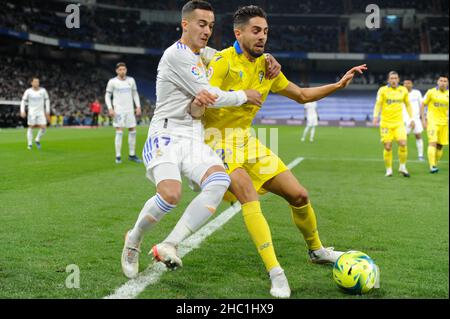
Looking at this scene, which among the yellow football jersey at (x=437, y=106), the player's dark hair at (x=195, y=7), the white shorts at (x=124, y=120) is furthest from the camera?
the white shorts at (x=124, y=120)

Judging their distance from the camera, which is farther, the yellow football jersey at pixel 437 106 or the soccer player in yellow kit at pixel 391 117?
the yellow football jersey at pixel 437 106

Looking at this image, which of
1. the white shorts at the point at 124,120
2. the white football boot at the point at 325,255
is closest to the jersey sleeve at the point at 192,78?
the white football boot at the point at 325,255

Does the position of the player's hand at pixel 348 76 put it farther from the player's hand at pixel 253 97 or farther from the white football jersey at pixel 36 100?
the white football jersey at pixel 36 100

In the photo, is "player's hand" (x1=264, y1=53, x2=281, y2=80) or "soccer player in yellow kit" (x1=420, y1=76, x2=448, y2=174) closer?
"player's hand" (x1=264, y1=53, x2=281, y2=80)

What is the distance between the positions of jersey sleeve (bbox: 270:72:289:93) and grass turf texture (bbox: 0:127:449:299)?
1517 mm

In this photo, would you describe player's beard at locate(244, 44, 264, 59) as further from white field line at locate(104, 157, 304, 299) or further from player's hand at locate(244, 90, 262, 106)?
white field line at locate(104, 157, 304, 299)

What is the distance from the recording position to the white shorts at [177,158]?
13.1 feet

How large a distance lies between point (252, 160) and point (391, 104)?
8.37 meters

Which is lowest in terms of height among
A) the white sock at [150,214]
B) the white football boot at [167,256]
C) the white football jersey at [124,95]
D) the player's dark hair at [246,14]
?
the white football boot at [167,256]

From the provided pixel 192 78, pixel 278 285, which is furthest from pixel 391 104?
pixel 278 285

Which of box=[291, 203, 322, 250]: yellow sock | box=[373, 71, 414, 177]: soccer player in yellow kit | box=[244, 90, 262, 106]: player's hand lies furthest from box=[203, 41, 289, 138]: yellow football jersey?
box=[373, 71, 414, 177]: soccer player in yellow kit

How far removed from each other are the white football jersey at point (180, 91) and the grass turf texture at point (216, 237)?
1.18 metres

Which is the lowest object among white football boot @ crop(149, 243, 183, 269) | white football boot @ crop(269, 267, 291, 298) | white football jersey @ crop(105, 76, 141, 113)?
white football boot @ crop(269, 267, 291, 298)

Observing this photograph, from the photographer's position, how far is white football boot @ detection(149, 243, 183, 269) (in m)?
3.70
